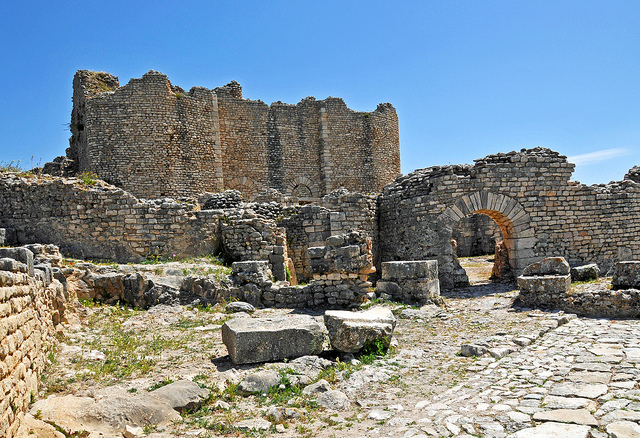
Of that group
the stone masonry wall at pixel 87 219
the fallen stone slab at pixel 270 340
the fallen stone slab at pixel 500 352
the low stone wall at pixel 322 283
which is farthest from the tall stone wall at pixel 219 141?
the fallen stone slab at pixel 500 352

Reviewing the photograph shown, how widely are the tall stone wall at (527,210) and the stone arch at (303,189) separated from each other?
11.9m

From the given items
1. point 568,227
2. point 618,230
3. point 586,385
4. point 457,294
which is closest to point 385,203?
point 457,294

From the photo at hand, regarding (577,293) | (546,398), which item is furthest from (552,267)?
(546,398)

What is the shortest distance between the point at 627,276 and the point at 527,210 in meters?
4.47

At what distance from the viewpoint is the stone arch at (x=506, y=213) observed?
13047mm

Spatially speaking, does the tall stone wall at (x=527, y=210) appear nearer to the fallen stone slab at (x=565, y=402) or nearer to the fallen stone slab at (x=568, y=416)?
the fallen stone slab at (x=565, y=402)

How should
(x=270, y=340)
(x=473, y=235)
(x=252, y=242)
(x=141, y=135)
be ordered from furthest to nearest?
(x=473, y=235), (x=141, y=135), (x=252, y=242), (x=270, y=340)

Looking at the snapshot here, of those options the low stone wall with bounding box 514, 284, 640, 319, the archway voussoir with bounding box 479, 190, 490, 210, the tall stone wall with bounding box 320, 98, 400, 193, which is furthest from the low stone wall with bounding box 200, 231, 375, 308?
the tall stone wall with bounding box 320, 98, 400, 193

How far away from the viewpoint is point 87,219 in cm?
1141

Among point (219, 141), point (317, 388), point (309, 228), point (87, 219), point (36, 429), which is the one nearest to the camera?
point (36, 429)

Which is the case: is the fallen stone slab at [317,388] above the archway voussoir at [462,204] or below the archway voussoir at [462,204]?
below

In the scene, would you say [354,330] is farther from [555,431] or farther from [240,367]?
[555,431]

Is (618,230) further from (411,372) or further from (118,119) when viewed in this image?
(118,119)

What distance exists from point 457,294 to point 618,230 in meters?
5.82
